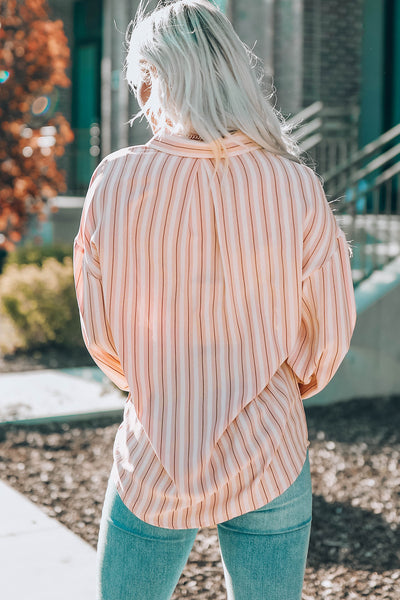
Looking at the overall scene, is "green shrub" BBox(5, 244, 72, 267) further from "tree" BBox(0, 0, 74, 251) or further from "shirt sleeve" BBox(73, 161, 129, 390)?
"shirt sleeve" BBox(73, 161, 129, 390)

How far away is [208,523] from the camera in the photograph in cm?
173

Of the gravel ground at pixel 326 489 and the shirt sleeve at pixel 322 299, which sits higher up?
the shirt sleeve at pixel 322 299

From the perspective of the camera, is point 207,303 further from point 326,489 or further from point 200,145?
point 326,489

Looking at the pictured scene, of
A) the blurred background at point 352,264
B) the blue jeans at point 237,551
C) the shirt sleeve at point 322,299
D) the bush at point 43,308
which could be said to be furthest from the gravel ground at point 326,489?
the bush at point 43,308

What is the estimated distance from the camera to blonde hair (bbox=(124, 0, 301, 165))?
171 cm

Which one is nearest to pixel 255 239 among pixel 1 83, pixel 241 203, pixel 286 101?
pixel 241 203

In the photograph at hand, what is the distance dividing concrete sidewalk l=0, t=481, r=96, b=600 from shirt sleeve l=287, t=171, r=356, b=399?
190 cm

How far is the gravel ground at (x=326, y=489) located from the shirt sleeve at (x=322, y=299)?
203cm

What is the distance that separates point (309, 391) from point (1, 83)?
275 inches

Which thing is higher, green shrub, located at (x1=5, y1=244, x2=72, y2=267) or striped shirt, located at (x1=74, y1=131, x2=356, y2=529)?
striped shirt, located at (x1=74, y1=131, x2=356, y2=529)

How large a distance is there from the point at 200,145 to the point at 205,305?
1.08 ft

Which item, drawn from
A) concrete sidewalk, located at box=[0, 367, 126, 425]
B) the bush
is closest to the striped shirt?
concrete sidewalk, located at box=[0, 367, 126, 425]

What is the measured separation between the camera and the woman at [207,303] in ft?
5.66

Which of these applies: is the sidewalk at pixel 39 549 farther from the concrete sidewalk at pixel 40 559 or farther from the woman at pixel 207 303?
the woman at pixel 207 303
